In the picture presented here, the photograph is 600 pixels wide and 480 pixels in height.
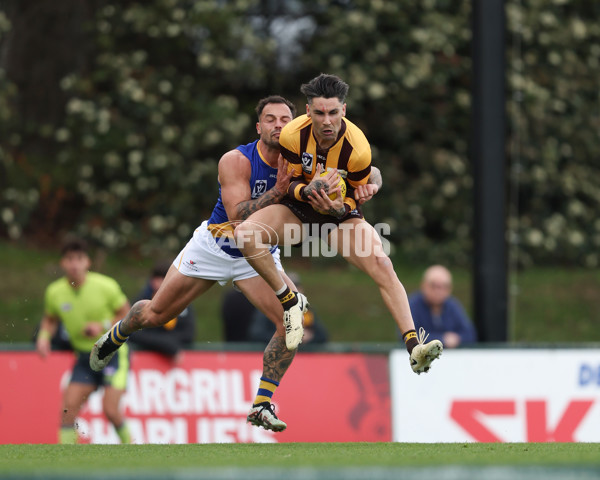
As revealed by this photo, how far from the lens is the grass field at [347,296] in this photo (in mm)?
15586

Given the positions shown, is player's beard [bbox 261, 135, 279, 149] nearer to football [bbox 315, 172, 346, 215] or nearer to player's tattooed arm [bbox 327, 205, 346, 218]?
football [bbox 315, 172, 346, 215]

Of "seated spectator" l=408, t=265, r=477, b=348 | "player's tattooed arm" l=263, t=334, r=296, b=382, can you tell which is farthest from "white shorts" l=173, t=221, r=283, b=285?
"seated spectator" l=408, t=265, r=477, b=348

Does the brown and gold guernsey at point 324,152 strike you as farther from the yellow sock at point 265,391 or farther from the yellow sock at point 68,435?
the yellow sock at point 68,435

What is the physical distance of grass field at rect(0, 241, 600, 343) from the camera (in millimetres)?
15586

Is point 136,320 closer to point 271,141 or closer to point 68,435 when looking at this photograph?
point 271,141

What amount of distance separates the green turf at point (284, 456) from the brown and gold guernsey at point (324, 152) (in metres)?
1.80

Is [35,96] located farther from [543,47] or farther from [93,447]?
[93,447]

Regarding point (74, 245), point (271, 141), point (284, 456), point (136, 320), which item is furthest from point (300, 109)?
point (284, 456)

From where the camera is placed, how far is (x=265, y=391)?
818 cm

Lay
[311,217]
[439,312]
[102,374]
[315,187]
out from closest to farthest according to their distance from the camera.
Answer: [315,187], [311,217], [102,374], [439,312]

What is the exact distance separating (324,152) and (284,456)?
6.91ft

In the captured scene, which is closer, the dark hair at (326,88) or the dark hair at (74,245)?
the dark hair at (326,88)

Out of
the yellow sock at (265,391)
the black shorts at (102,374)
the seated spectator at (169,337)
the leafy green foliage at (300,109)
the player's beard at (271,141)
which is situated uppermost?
the leafy green foliage at (300,109)

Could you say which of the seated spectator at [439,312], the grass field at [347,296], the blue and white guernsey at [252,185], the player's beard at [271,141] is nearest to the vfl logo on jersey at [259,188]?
the blue and white guernsey at [252,185]
